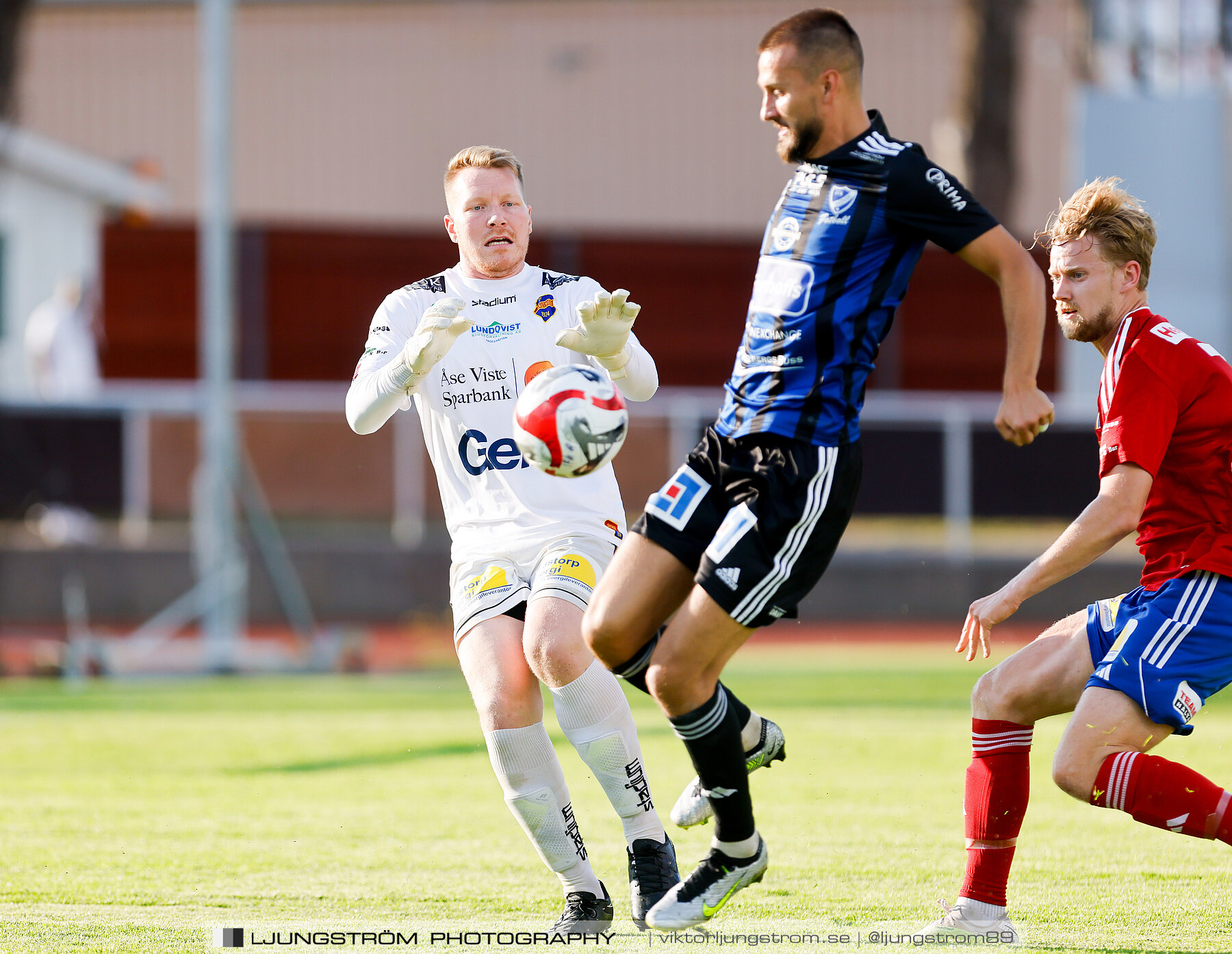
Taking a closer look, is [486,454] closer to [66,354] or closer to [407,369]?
[407,369]

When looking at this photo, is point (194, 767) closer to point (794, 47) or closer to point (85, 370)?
point (794, 47)

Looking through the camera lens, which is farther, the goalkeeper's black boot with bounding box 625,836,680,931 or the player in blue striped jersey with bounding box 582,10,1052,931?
the goalkeeper's black boot with bounding box 625,836,680,931

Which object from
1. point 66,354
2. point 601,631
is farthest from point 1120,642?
point 66,354

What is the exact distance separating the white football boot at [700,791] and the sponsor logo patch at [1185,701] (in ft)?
4.44

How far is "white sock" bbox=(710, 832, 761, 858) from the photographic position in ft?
15.8

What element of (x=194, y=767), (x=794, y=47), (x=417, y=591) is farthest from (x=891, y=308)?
(x=417, y=591)

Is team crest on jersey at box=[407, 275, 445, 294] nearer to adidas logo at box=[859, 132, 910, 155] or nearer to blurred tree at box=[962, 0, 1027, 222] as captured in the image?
adidas logo at box=[859, 132, 910, 155]

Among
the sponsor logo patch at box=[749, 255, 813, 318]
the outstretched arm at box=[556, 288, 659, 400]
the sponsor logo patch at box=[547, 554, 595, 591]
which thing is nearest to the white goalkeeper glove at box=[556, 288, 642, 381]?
the outstretched arm at box=[556, 288, 659, 400]

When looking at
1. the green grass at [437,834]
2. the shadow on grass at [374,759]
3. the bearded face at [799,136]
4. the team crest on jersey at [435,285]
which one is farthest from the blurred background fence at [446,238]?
the bearded face at [799,136]

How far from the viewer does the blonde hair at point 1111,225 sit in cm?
491

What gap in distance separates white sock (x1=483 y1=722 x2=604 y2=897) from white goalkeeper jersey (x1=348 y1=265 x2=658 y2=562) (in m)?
0.63

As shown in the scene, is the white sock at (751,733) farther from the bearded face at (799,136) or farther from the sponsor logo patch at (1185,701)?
the bearded face at (799,136)

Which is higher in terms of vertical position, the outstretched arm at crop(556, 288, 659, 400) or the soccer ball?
the outstretched arm at crop(556, 288, 659, 400)

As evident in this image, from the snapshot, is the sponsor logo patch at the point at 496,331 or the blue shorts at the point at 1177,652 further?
the sponsor logo patch at the point at 496,331
